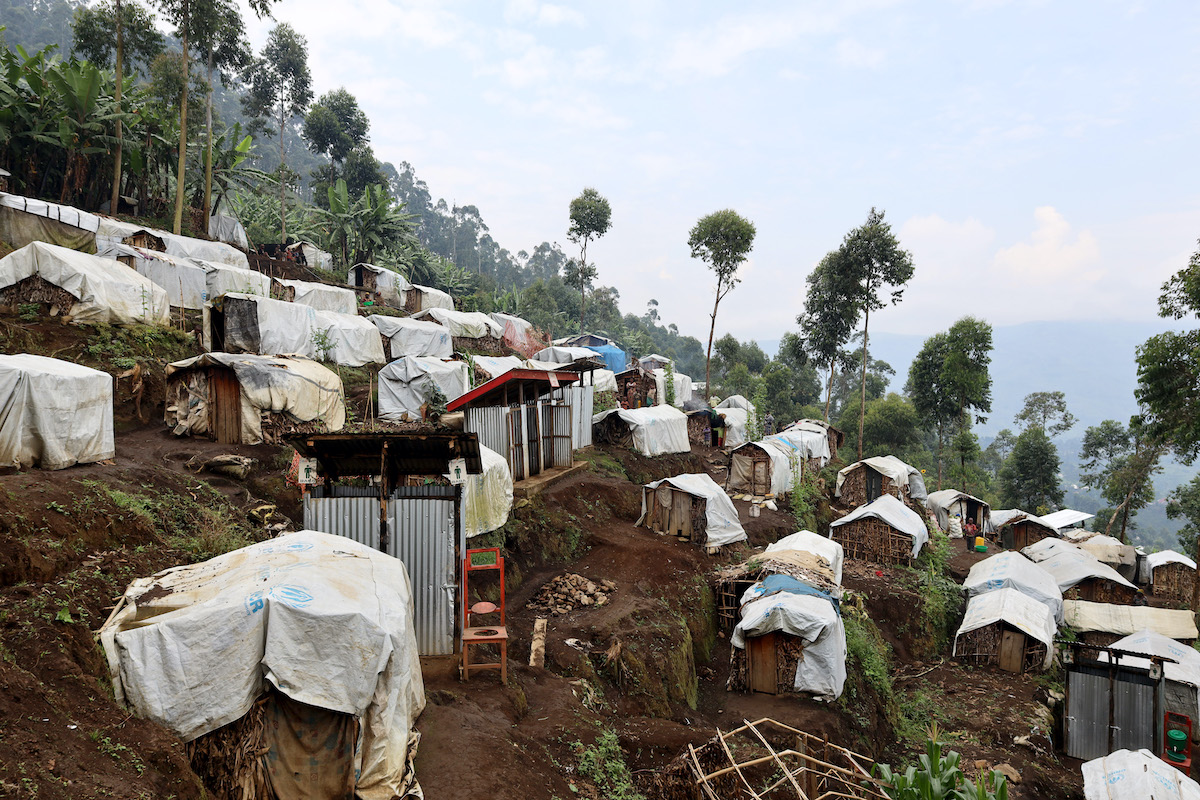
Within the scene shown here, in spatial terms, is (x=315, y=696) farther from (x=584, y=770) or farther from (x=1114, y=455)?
(x=1114, y=455)

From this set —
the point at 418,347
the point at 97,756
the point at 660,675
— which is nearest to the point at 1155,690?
the point at 660,675

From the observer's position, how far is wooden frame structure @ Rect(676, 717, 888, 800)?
7.03 metres

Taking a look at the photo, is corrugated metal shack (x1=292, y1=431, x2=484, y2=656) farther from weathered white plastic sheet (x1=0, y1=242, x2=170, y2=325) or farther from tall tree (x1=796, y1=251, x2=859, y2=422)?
tall tree (x1=796, y1=251, x2=859, y2=422)

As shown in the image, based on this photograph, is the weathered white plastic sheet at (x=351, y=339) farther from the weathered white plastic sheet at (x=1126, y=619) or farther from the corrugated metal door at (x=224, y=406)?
the weathered white plastic sheet at (x=1126, y=619)

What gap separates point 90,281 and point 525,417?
11.5m

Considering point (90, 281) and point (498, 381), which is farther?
point (498, 381)

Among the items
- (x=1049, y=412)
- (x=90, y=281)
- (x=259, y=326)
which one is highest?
(x=90, y=281)

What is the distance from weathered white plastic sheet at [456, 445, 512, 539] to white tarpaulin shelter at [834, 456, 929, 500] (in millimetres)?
21713

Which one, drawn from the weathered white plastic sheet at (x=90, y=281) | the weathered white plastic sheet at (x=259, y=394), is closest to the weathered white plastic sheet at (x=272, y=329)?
the weathered white plastic sheet at (x=90, y=281)

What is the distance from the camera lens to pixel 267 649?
5.09 meters

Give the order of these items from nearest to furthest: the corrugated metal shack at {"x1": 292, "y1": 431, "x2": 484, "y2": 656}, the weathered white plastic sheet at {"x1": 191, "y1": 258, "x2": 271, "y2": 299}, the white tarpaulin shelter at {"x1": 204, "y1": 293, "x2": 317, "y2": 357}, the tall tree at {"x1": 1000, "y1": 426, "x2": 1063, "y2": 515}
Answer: the corrugated metal shack at {"x1": 292, "y1": 431, "x2": 484, "y2": 656}
the white tarpaulin shelter at {"x1": 204, "y1": 293, "x2": 317, "y2": 357}
the weathered white plastic sheet at {"x1": 191, "y1": 258, "x2": 271, "y2": 299}
the tall tree at {"x1": 1000, "y1": 426, "x2": 1063, "y2": 515}

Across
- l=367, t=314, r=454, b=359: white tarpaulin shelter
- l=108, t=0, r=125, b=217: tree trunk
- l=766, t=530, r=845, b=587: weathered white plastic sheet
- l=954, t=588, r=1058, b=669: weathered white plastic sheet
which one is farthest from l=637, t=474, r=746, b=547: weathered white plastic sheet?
l=108, t=0, r=125, b=217: tree trunk

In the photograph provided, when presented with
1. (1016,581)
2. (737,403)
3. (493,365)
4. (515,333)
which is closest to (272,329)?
(493,365)

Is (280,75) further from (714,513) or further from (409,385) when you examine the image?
(714,513)
